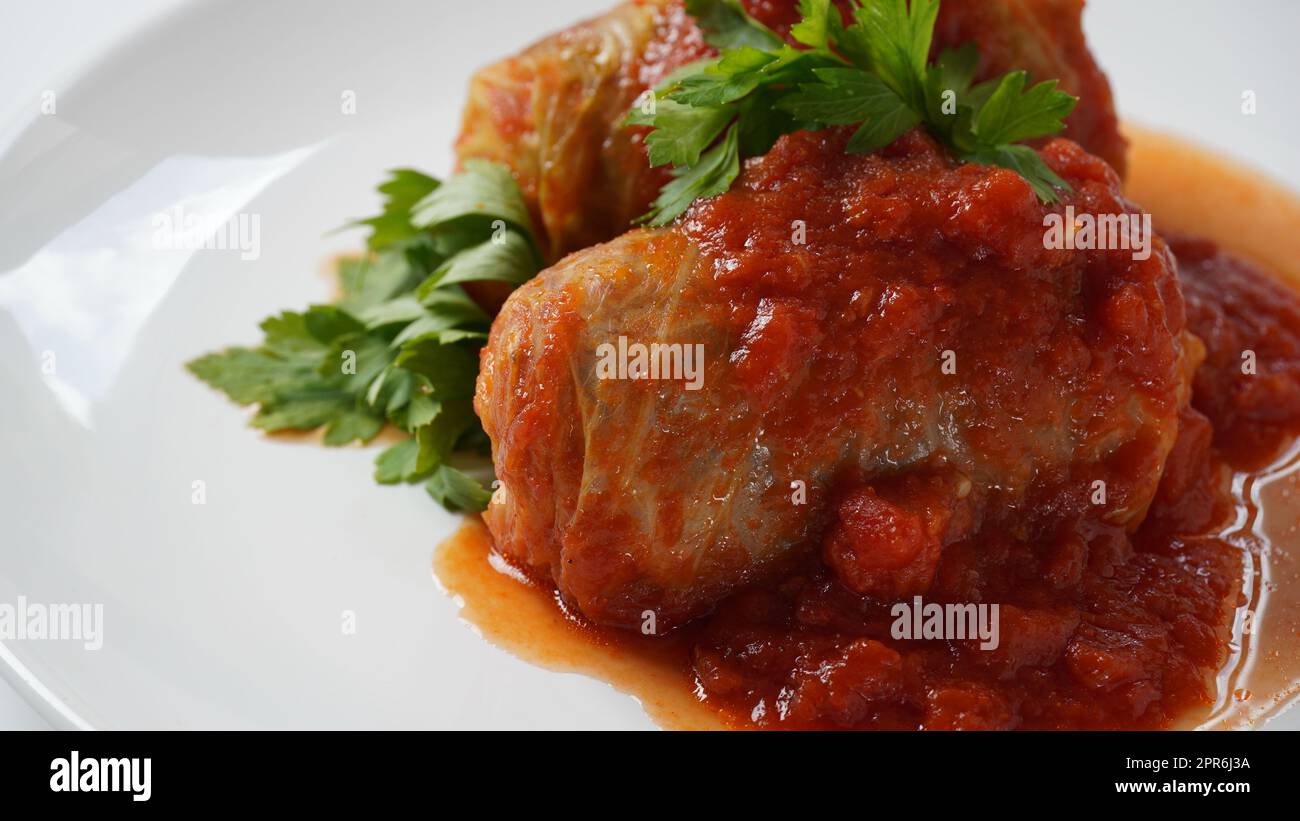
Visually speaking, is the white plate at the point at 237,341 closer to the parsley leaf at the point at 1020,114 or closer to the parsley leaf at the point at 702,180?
the parsley leaf at the point at 702,180

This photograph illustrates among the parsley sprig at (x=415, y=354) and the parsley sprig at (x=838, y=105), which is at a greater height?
the parsley sprig at (x=838, y=105)

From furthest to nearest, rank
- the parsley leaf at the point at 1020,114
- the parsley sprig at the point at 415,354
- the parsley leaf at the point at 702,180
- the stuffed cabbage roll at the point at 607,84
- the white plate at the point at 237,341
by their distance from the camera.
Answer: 1. the stuffed cabbage roll at the point at 607,84
2. the parsley sprig at the point at 415,354
3. the parsley leaf at the point at 1020,114
4. the parsley leaf at the point at 702,180
5. the white plate at the point at 237,341

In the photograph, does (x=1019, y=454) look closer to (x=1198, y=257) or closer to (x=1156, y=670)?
(x=1156, y=670)

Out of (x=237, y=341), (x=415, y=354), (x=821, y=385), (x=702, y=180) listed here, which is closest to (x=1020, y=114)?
(x=702, y=180)

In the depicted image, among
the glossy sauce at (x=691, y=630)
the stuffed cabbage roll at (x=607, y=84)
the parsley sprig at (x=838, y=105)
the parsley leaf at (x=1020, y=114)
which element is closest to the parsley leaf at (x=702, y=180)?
the parsley sprig at (x=838, y=105)

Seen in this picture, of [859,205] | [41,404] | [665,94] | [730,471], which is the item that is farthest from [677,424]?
[41,404]

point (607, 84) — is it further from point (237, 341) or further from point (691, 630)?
point (691, 630)

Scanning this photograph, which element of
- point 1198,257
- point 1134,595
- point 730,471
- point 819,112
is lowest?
point 1134,595
